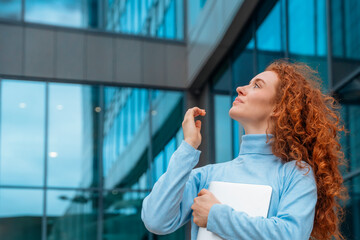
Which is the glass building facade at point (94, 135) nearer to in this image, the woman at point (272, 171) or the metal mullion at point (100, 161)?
the metal mullion at point (100, 161)

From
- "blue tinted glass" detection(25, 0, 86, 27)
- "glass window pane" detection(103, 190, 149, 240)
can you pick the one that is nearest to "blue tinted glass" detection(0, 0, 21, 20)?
Answer: "blue tinted glass" detection(25, 0, 86, 27)

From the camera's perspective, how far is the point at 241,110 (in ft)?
7.50

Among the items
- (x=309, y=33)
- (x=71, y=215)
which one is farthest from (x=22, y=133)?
(x=309, y=33)

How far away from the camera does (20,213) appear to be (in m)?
10.7

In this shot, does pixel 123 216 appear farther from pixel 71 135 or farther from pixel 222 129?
pixel 222 129

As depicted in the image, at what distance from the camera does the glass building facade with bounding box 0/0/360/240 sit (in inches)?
424

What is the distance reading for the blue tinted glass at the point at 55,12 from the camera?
11.4 metres

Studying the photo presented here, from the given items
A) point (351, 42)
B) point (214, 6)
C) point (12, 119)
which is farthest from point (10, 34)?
point (351, 42)

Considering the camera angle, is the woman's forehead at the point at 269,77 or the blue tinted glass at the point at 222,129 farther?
the blue tinted glass at the point at 222,129

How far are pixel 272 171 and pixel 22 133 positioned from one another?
9360 millimetres

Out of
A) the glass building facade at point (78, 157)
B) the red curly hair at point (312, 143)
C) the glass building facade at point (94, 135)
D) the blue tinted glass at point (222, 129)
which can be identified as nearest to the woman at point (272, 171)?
the red curly hair at point (312, 143)

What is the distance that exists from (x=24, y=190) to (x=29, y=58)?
224cm

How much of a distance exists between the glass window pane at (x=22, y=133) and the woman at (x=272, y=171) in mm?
8949

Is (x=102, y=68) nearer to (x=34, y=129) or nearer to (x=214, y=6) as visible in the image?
(x=34, y=129)
